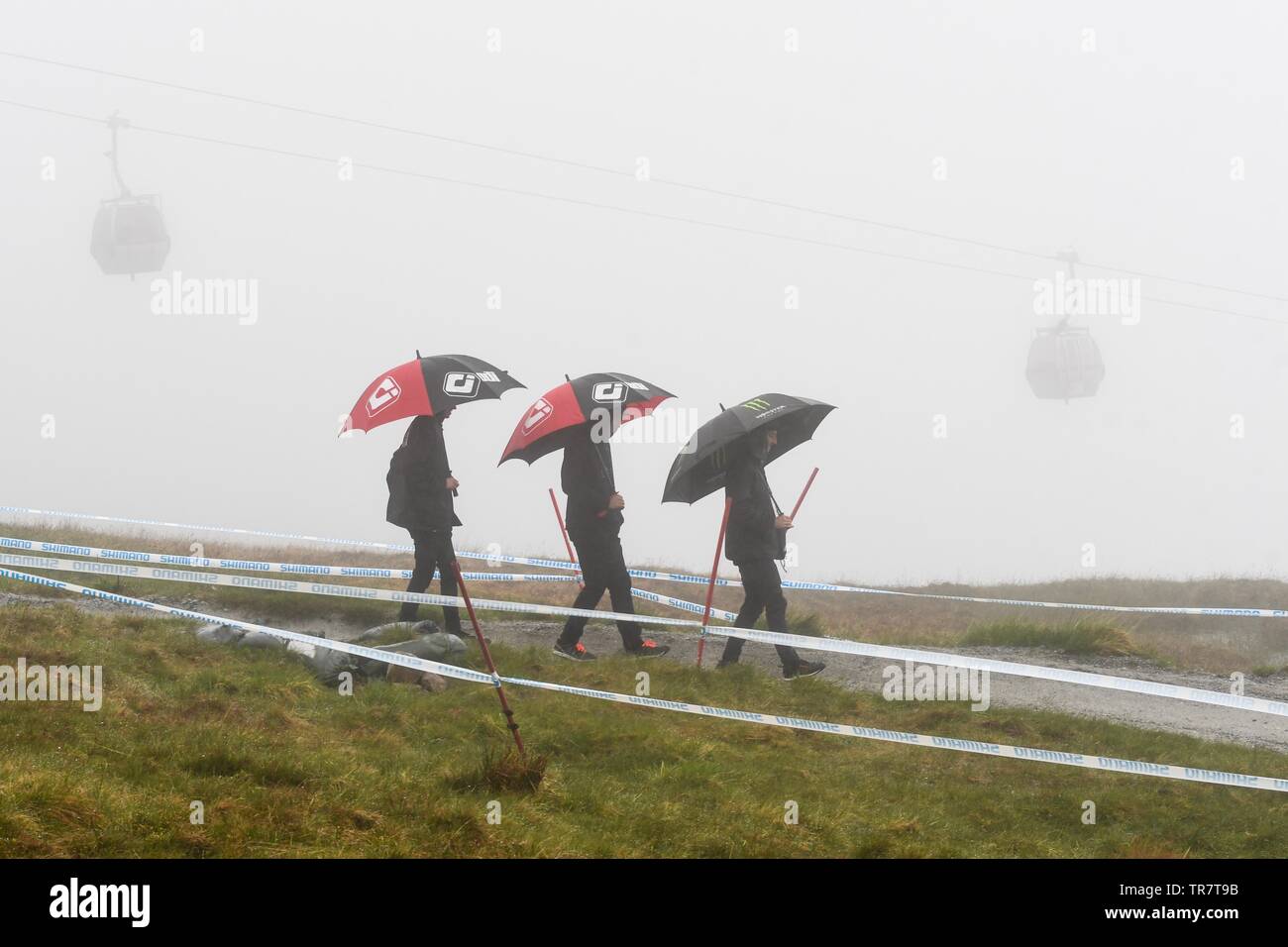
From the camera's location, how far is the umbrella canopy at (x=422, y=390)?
11.5 metres

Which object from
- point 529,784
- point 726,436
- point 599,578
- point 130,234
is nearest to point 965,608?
point 599,578

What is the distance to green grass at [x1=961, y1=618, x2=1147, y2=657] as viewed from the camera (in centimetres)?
1401

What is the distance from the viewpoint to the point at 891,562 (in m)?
117

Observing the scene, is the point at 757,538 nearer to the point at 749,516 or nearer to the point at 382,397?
the point at 749,516

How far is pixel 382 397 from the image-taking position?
38.1 feet

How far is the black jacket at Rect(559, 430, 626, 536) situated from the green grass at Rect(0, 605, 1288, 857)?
1641 millimetres

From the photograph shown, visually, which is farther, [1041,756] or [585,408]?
[585,408]

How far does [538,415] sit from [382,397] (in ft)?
4.54

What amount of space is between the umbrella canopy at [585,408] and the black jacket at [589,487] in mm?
171

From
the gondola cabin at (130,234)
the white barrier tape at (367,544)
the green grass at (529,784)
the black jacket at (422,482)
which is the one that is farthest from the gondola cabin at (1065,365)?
the green grass at (529,784)

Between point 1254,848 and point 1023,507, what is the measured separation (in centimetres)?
16192
